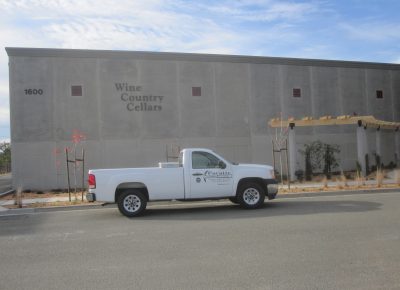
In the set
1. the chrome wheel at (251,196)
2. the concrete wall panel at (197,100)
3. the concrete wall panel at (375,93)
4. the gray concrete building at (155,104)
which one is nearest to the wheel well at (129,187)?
the chrome wheel at (251,196)

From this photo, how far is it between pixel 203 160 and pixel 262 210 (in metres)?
2.20

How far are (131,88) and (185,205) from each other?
11.4m

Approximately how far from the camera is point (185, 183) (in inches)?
508

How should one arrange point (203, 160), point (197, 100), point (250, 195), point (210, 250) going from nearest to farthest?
point (210, 250), point (203, 160), point (250, 195), point (197, 100)

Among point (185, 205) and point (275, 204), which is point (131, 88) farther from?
A: point (275, 204)

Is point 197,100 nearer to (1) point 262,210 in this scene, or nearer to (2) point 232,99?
(2) point 232,99

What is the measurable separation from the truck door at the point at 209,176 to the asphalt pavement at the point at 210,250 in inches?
26.4

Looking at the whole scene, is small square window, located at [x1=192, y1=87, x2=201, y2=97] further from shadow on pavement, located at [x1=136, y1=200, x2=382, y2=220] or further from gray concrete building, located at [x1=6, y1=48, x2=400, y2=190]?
shadow on pavement, located at [x1=136, y1=200, x2=382, y2=220]

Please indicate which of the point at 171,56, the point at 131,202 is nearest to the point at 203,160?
the point at 131,202

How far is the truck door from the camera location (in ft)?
42.6

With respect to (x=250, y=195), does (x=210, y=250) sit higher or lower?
lower

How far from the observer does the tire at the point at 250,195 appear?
1330 cm

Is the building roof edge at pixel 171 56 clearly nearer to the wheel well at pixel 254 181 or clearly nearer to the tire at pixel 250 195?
the wheel well at pixel 254 181

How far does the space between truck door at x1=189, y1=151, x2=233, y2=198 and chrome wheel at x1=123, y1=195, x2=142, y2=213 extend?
58.5 inches
